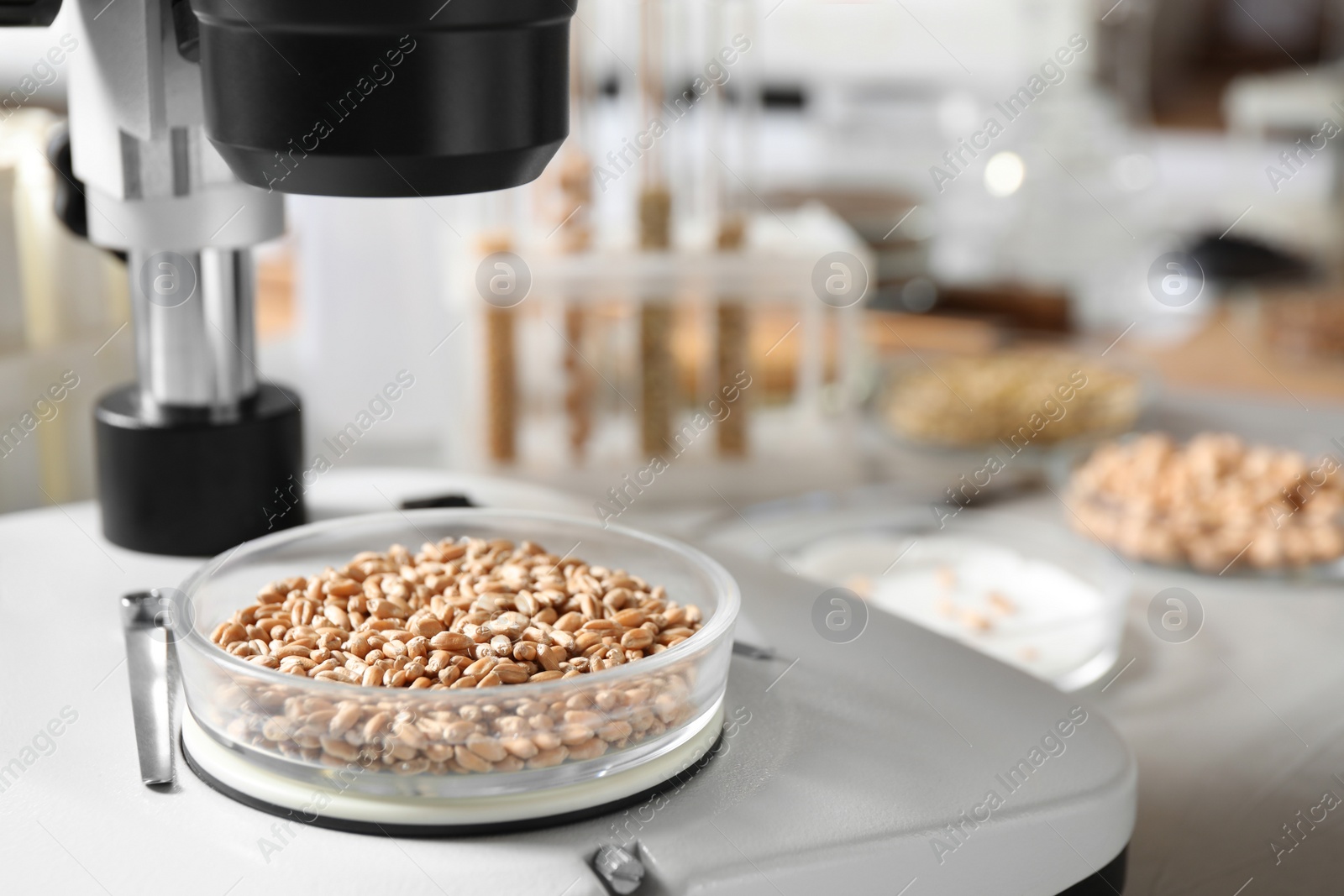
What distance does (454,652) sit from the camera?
1.65 ft

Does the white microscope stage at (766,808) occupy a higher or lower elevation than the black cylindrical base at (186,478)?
lower

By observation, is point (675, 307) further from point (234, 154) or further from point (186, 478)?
point (234, 154)

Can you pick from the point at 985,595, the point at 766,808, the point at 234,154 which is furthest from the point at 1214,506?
the point at 234,154

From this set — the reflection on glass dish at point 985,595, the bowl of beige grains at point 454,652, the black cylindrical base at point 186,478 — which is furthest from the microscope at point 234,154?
the reflection on glass dish at point 985,595

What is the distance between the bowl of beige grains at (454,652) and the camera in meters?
0.45

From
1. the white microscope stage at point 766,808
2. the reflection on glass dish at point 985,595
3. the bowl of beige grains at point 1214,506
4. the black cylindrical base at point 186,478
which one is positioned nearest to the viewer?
the white microscope stage at point 766,808

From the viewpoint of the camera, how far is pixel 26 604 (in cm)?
61

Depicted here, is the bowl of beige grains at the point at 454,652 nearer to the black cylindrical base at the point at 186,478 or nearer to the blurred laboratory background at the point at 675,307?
the black cylindrical base at the point at 186,478

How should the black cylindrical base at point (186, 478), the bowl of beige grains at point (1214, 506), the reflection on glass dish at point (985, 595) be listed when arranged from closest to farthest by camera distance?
the black cylindrical base at point (186, 478) → the reflection on glass dish at point (985, 595) → the bowl of beige grains at point (1214, 506)

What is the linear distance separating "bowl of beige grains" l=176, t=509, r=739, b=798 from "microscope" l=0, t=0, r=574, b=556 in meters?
0.10

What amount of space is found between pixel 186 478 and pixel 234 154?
215 mm

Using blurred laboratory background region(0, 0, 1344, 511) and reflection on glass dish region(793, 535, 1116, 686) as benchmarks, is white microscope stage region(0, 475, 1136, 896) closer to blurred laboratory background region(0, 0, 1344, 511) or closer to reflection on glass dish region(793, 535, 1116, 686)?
reflection on glass dish region(793, 535, 1116, 686)

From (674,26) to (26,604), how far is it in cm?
69

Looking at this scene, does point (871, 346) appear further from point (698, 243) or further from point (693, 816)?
point (693, 816)
